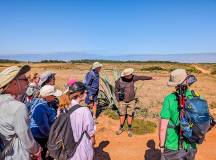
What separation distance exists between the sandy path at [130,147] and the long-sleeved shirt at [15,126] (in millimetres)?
3844

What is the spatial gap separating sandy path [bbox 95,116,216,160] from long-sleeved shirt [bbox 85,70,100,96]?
0.98 meters

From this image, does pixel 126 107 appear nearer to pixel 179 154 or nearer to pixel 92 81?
pixel 92 81

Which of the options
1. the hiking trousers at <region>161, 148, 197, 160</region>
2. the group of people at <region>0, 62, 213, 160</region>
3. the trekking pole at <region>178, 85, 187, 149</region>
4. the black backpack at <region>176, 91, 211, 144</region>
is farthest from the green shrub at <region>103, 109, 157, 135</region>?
the black backpack at <region>176, 91, 211, 144</region>

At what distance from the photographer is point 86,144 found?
4.15m

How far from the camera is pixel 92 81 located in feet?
31.6

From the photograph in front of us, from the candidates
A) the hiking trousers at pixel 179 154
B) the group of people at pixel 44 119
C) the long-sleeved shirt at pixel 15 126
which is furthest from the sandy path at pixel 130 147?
the long-sleeved shirt at pixel 15 126

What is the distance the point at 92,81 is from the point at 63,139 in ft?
18.4

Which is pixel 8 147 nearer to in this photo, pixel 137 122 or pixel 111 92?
pixel 137 122

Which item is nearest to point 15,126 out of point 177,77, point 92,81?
point 177,77

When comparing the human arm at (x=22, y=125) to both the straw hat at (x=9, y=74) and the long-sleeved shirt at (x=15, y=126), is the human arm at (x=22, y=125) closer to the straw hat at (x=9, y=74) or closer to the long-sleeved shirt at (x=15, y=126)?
the long-sleeved shirt at (x=15, y=126)

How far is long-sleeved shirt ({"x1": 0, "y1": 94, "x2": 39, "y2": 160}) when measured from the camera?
3.37 metres

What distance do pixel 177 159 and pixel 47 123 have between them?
1.80m

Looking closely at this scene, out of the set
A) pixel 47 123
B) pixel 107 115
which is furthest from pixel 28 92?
pixel 107 115

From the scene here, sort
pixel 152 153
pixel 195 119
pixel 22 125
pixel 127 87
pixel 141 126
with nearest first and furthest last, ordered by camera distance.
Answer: pixel 22 125 < pixel 195 119 < pixel 152 153 < pixel 127 87 < pixel 141 126
